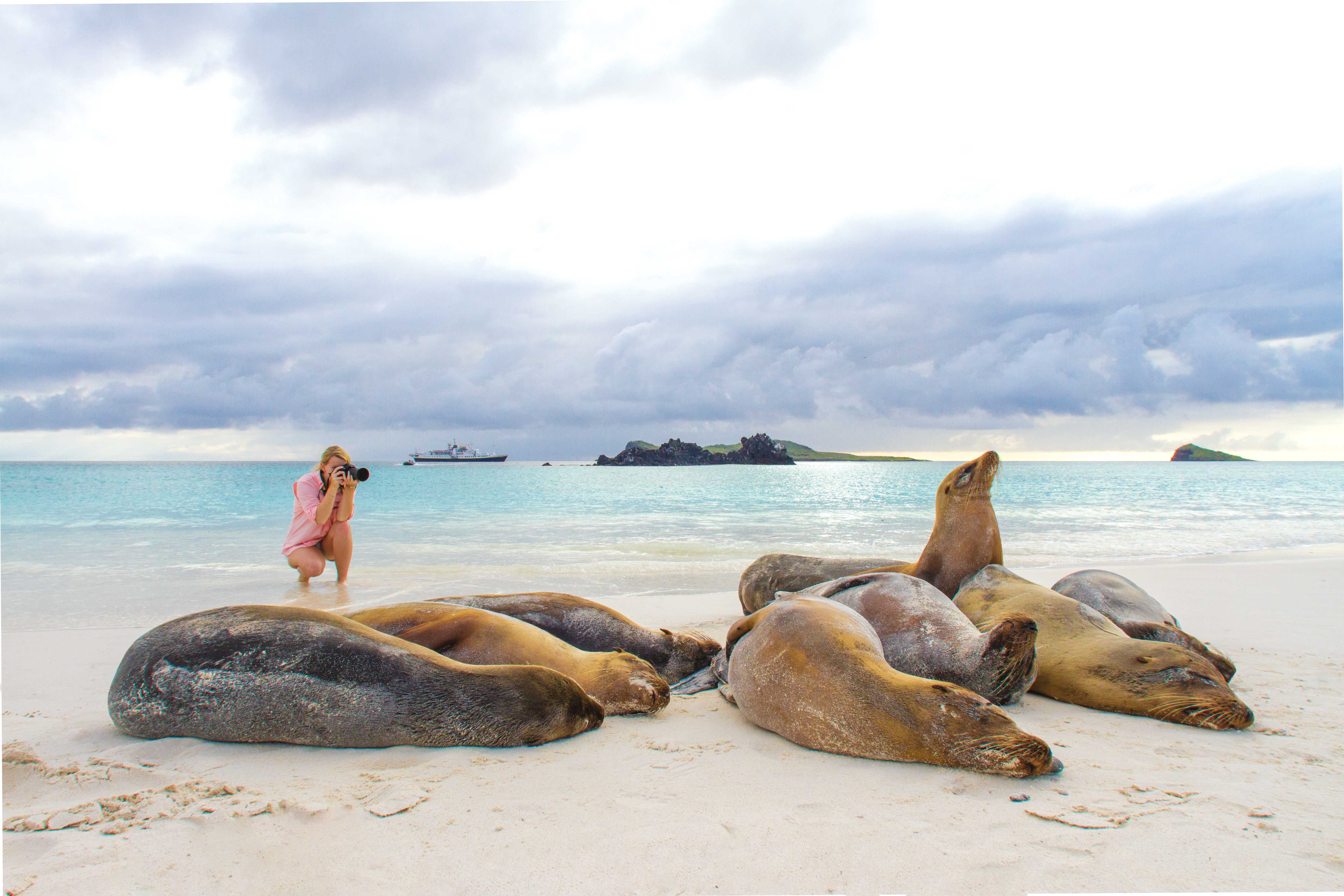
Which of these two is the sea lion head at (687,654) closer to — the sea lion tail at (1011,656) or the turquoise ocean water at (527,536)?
the sea lion tail at (1011,656)

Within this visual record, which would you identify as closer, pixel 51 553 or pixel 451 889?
pixel 451 889

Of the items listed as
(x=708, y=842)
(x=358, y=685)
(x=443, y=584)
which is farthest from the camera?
(x=443, y=584)

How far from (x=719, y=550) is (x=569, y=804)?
9.57 metres

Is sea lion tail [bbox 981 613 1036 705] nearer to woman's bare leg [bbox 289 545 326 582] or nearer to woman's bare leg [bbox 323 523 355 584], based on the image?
woman's bare leg [bbox 323 523 355 584]

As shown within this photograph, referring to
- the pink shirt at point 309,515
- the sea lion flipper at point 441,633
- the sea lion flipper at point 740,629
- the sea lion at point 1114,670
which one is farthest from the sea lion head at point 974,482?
the pink shirt at point 309,515

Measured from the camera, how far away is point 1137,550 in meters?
12.8

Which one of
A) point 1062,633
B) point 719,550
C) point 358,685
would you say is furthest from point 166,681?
point 719,550

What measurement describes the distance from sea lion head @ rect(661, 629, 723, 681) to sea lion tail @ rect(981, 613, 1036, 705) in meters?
1.69

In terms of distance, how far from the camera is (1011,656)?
140 inches

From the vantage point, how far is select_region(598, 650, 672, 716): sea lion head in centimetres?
369

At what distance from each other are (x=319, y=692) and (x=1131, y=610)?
4.93 m

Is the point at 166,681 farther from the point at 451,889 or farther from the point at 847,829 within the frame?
the point at 847,829

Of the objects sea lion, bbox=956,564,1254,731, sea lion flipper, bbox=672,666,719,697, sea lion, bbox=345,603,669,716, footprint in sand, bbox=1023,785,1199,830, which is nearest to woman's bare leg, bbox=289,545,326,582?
sea lion, bbox=345,603,669,716

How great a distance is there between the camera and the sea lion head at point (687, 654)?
181 inches
